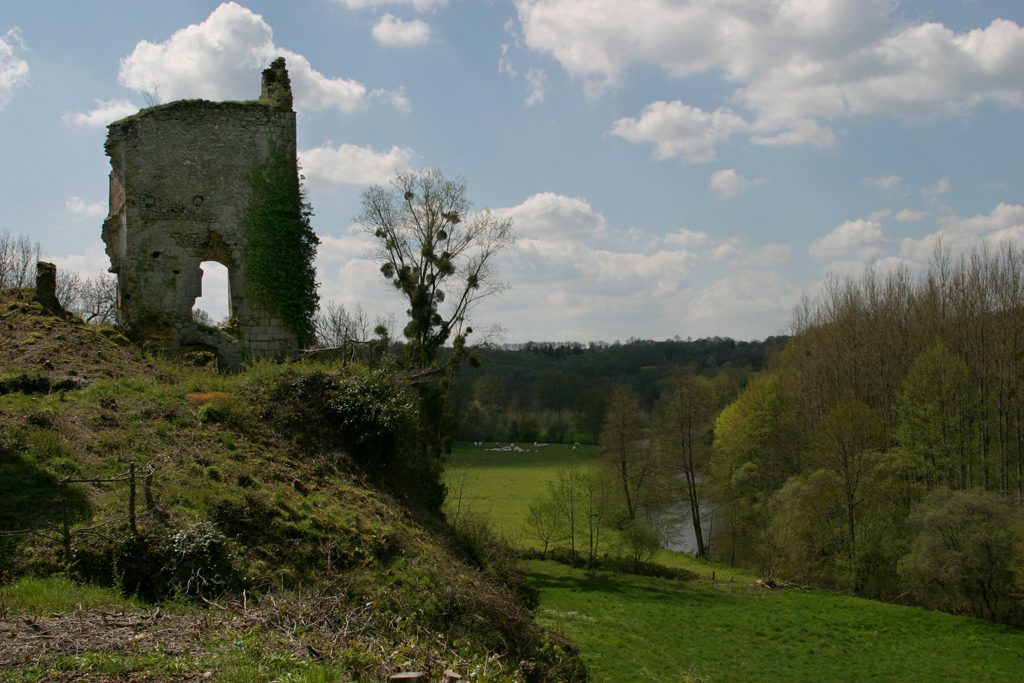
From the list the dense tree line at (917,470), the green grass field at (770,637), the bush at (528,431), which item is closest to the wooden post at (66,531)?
the green grass field at (770,637)

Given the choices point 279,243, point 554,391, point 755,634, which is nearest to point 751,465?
point 755,634

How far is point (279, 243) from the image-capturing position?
16.7 meters

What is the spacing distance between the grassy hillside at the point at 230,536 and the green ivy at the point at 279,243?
366 centimetres

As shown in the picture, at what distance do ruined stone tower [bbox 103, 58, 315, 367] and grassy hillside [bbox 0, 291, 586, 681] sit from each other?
2249 millimetres

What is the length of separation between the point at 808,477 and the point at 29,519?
31.9 metres

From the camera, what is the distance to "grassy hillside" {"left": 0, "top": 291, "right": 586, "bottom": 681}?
472cm

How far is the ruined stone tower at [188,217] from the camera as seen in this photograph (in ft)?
51.3

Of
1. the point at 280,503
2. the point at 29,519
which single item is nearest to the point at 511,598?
the point at 280,503

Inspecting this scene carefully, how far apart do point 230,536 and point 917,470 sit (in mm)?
29852

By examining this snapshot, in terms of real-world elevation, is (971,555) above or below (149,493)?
below

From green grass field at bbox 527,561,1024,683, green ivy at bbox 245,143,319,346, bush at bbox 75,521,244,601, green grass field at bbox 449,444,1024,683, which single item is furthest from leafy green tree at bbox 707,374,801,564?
bush at bbox 75,521,244,601

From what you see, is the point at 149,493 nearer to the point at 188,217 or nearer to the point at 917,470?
the point at 188,217

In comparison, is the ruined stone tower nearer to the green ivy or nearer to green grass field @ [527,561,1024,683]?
the green ivy

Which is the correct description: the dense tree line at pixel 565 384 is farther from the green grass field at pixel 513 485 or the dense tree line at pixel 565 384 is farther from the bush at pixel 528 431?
the green grass field at pixel 513 485
